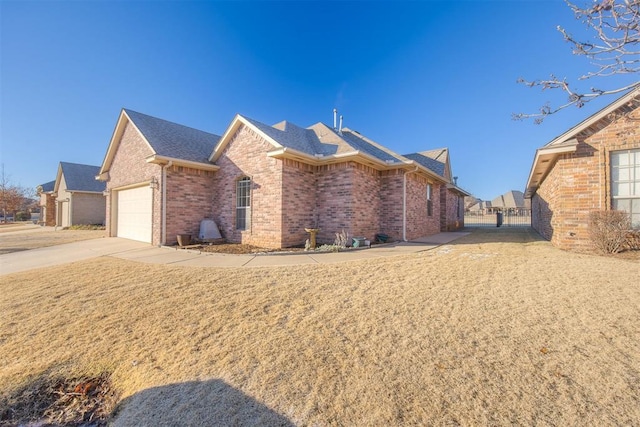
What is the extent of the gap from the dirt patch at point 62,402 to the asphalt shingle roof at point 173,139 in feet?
29.6

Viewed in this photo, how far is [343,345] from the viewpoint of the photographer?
2.97m

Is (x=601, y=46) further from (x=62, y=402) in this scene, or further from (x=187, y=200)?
(x=187, y=200)

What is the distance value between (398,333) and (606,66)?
13.9 ft

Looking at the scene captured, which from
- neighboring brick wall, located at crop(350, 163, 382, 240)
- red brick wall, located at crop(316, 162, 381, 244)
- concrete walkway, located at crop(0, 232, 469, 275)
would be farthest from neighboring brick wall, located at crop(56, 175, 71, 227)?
neighboring brick wall, located at crop(350, 163, 382, 240)

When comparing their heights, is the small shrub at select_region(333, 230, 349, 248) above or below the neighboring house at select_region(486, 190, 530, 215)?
below

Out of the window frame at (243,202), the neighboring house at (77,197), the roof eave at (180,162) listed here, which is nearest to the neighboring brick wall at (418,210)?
the window frame at (243,202)

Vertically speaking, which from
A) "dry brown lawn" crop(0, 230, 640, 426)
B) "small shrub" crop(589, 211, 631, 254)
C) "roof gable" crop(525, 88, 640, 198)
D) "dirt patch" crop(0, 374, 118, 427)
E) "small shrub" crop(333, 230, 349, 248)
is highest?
"roof gable" crop(525, 88, 640, 198)

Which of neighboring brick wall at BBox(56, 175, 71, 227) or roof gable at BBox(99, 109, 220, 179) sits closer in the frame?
roof gable at BBox(99, 109, 220, 179)

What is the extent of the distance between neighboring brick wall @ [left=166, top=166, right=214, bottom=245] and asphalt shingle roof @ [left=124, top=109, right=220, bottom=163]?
70cm

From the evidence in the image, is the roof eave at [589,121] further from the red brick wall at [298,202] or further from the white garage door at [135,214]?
the white garage door at [135,214]

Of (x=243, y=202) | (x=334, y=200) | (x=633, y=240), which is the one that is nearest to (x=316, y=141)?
(x=334, y=200)

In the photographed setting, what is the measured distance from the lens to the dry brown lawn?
2.10 meters

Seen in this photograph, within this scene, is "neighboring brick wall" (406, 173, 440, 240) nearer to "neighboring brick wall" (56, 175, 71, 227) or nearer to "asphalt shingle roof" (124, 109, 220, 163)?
"asphalt shingle roof" (124, 109, 220, 163)

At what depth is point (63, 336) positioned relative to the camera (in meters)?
3.50
